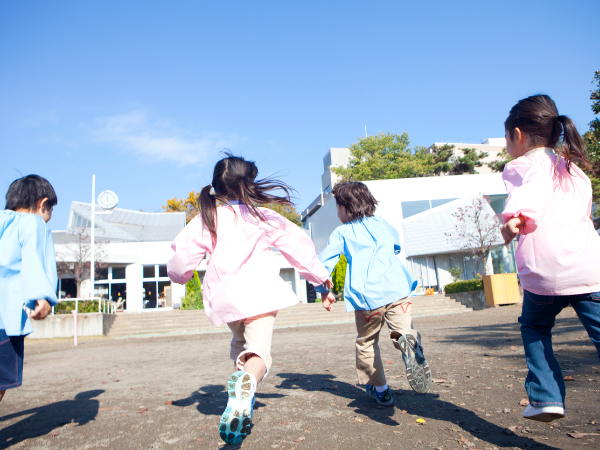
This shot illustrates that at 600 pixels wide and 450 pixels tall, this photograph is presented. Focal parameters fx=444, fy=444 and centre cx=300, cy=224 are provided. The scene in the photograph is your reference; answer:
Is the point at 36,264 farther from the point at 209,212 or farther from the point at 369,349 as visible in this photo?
the point at 369,349

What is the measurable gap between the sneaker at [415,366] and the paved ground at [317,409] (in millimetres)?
269

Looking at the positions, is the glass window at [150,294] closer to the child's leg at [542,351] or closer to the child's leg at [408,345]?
the child's leg at [408,345]

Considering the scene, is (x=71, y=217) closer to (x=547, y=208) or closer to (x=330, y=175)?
(x=330, y=175)

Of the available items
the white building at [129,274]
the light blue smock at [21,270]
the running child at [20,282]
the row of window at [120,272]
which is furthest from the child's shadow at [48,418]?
the row of window at [120,272]

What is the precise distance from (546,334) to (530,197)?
73 centimetres

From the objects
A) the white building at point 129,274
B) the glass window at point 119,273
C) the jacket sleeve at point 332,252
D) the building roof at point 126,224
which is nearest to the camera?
the jacket sleeve at point 332,252

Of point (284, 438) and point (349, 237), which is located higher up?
point (349, 237)

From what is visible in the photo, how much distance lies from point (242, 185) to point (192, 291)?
20.0 m

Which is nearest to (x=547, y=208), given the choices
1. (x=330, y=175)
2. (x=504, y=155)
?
(x=330, y=175)

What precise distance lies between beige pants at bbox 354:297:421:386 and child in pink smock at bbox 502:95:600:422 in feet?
3.65

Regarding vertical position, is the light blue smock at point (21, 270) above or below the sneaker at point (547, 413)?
above

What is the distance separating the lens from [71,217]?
33281mm

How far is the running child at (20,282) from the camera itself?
104 inches

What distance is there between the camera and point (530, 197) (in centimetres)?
209
